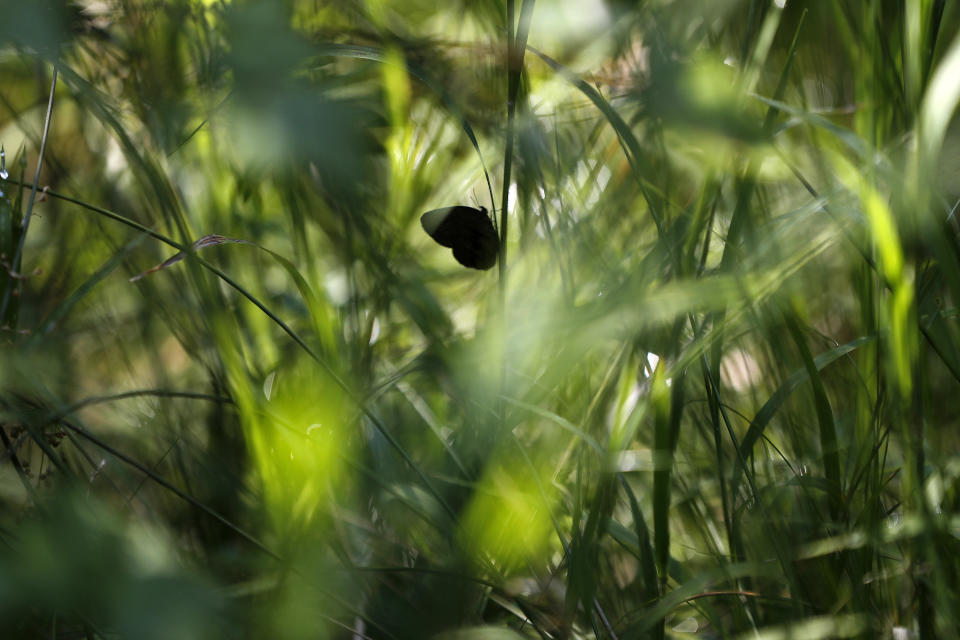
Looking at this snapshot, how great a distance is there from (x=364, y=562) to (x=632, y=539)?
20cm

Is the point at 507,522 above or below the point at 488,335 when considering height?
below

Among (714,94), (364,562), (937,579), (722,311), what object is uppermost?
(714,94)

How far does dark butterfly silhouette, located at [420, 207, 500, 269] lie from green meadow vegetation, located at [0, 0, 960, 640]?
0.04 m

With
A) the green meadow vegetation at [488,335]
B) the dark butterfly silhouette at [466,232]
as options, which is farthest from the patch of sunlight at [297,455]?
the dark butterfly silhouette at [466,232]

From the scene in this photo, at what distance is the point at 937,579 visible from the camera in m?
0.36

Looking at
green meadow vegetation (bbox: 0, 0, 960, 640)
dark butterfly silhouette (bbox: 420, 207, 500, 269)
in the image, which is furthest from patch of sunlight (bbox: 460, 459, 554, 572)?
dark butterfly silhouette (bbox: 420, 207, 500, 269)

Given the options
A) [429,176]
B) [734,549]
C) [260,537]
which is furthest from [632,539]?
[429,176]

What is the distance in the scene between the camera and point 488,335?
0.42 metres

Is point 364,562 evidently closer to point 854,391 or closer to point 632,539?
point 632,539

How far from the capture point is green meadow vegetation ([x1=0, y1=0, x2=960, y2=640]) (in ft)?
1.27

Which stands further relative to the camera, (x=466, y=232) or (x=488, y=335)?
(x=466, y=232)

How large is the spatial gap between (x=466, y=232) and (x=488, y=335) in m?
0.20

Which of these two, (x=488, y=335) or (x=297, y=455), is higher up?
(x=488, y=335)

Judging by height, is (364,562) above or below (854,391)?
below
